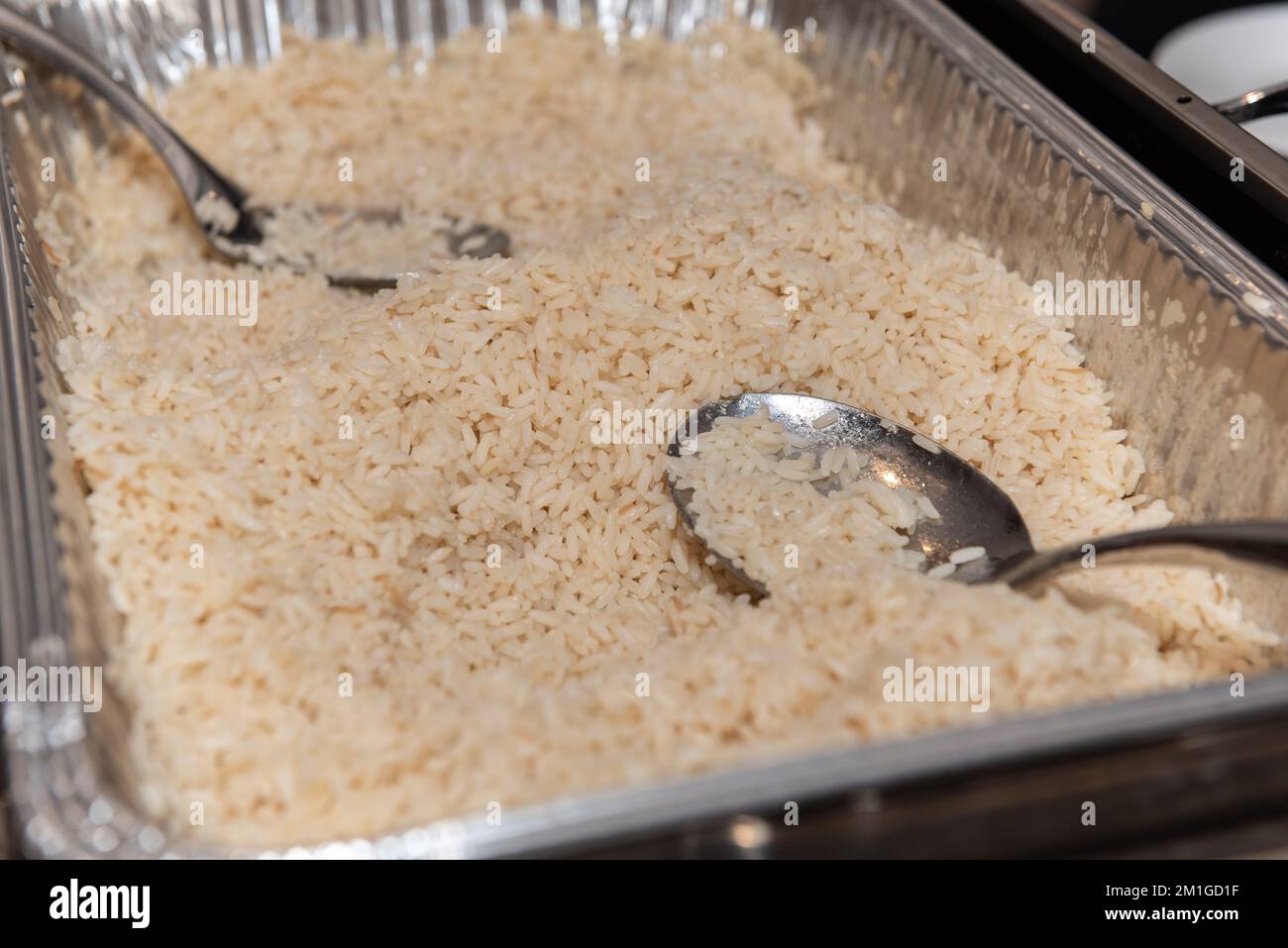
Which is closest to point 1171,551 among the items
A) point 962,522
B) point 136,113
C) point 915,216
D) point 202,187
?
point 962,522

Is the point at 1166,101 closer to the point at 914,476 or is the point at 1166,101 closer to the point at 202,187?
the point at 914,476

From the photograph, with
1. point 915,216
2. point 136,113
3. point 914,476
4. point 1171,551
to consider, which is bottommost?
point 1171,551

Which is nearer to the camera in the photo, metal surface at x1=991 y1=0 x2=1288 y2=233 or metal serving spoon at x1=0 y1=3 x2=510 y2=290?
metal surface at x1=991 y1=0 x2=1288 y2=233

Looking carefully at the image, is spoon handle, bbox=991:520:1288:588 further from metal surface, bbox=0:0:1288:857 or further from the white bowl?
the white bowl

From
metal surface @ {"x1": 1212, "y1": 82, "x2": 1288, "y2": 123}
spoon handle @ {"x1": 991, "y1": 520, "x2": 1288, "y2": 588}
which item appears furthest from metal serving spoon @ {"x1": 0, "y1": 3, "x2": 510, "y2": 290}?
metal surface @ {"x1": 1212, "y1": 82, "x2": 1288, "y2": 123}

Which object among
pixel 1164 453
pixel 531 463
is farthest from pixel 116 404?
pixel 1164 453

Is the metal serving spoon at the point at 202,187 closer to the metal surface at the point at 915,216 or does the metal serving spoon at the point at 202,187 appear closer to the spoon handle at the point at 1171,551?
the metal surface at the point at 915,216
